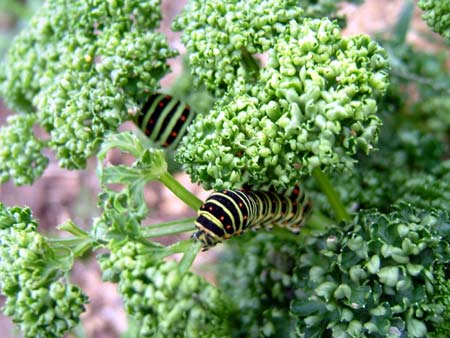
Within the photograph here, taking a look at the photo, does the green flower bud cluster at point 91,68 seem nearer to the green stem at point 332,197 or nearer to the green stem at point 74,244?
the green stem at point 74,244

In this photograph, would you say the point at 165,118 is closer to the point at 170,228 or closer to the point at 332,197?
the point at 170,228

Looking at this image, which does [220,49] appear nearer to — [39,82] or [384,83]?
[384,83]

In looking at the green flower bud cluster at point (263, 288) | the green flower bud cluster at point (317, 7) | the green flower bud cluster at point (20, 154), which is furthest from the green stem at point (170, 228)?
the green flower bud cluster at point (317, 7)

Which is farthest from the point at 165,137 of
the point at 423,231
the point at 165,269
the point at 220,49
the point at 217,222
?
the point at 423,231

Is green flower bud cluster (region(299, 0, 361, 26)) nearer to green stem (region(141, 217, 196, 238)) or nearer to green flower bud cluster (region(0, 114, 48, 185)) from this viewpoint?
green stem (region(141, 217, 196, 238))

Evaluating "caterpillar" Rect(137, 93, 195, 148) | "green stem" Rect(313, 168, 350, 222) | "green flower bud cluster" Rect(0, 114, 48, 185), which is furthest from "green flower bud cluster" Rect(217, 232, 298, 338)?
"green flower bud cluster" Rect(0, 114, 48, 185)

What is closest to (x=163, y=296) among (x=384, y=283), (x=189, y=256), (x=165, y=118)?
(x=189, y=256)
